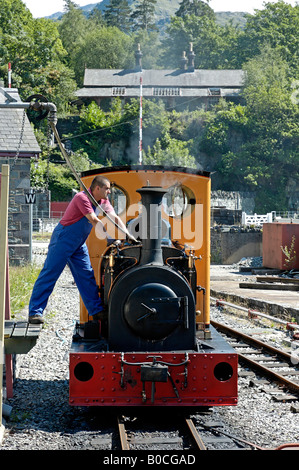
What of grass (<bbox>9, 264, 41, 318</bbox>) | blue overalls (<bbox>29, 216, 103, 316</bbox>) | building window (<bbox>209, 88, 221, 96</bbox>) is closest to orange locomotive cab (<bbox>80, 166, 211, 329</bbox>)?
blue overalls (<bbox>29, 216, 103, 316</bbox>)

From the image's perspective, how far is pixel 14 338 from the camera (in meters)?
6.15

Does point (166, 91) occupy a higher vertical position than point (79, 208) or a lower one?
higher

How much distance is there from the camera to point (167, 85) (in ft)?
225

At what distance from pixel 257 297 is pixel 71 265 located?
28.3 feet

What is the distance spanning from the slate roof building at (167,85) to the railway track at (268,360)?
57945 millimetres

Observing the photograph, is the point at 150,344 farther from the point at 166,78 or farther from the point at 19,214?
the point at 166,78

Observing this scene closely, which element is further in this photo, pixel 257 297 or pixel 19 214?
pixel 19 214

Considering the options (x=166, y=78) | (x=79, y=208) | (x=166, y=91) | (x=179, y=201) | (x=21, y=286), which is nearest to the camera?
(x=79, y=208)

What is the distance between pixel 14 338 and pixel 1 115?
45.4ft

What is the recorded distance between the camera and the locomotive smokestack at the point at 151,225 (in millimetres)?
6016

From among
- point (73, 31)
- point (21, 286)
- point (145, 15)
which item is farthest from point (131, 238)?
point (145, 15)
